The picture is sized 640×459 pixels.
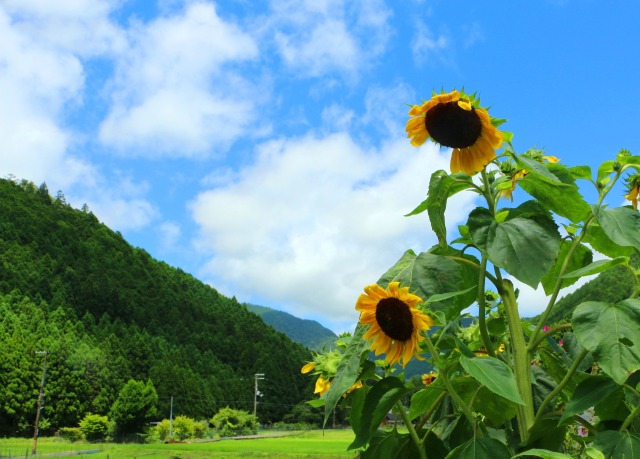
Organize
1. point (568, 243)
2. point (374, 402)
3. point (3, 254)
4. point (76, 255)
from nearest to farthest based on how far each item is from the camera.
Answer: point (374, 402), point (568, 243), point (3, 254), point (76, 255)

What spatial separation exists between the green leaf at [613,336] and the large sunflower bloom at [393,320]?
0.70 ft

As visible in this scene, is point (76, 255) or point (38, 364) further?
point (76, 255)

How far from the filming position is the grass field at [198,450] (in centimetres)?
2601

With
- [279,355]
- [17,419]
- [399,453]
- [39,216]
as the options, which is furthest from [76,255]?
[399,453]

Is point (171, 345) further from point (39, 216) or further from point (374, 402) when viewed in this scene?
point (374, 402)

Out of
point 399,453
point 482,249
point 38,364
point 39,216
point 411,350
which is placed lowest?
point 399,453

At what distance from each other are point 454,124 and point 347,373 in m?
0.43

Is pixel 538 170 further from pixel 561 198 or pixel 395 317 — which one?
pixel 395 317

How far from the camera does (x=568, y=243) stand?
1234mm

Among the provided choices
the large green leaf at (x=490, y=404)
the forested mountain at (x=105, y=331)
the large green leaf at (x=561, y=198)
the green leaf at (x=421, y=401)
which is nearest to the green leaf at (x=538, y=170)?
the large green leaf at (x=561, y=198)

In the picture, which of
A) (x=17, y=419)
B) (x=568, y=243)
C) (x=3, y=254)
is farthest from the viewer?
(x=3, y=254)

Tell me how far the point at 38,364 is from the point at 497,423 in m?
49.9

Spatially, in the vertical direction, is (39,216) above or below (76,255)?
above

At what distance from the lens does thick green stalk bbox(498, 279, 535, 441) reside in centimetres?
103
